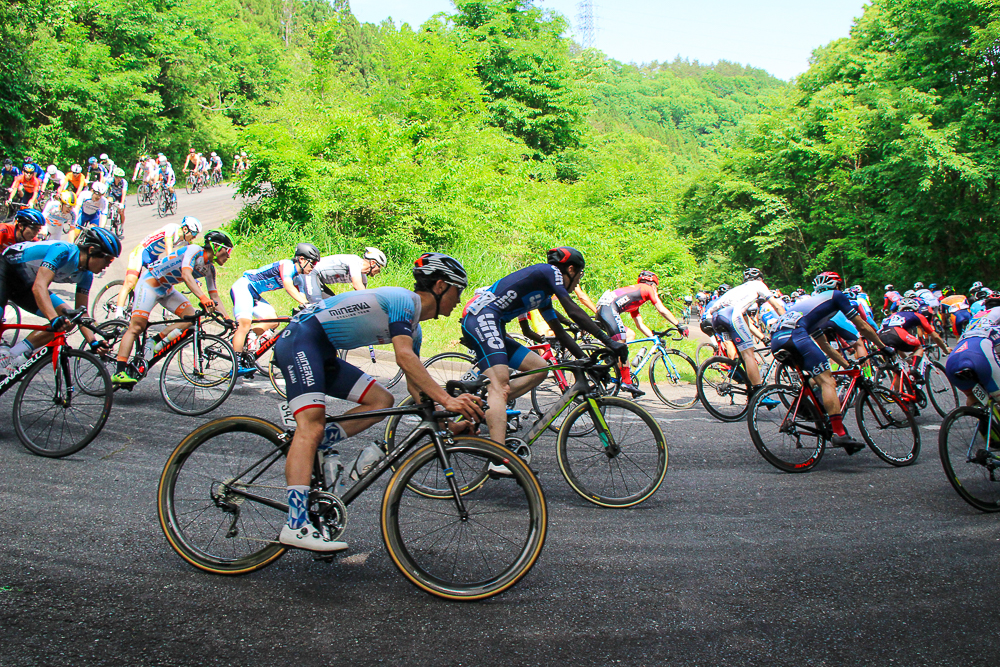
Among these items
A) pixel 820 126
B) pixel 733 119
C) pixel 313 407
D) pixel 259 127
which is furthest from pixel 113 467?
pixel 733 119

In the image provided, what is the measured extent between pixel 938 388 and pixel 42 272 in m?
11.1

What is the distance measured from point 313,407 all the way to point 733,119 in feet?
521

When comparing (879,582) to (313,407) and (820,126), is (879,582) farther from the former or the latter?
(820,126)

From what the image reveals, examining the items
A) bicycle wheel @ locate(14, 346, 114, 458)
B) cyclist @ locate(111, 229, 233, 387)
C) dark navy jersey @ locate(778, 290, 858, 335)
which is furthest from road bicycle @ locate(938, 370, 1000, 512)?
cyclist @ locate(111, 229, 233, 387)

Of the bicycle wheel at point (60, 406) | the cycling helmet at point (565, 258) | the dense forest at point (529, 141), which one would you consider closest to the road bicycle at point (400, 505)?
the bicycle wheel at point (60, 406)

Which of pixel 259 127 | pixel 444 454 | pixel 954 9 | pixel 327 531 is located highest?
pixel 954 9

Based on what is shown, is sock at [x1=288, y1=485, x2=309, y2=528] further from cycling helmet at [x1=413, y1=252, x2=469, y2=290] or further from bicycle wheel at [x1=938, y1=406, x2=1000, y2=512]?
bicycle wheel at [x1=938, y1=406, x2=1000, y2=512]

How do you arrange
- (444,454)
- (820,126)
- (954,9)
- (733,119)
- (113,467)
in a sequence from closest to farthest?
(444,454), (113,467), (954,9), (820,126), (733,119)

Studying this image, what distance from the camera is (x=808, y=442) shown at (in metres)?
7.04

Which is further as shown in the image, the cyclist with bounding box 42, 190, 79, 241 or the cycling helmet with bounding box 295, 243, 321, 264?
the cyclist with bounding box 42, 190, 79, 241

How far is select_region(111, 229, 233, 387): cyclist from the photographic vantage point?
25.9 ft

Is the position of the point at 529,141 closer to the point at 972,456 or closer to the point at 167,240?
the point at 167,240

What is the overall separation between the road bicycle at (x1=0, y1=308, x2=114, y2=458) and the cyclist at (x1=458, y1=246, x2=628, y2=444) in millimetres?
3184

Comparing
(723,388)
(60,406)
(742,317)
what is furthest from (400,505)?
(742,317)
